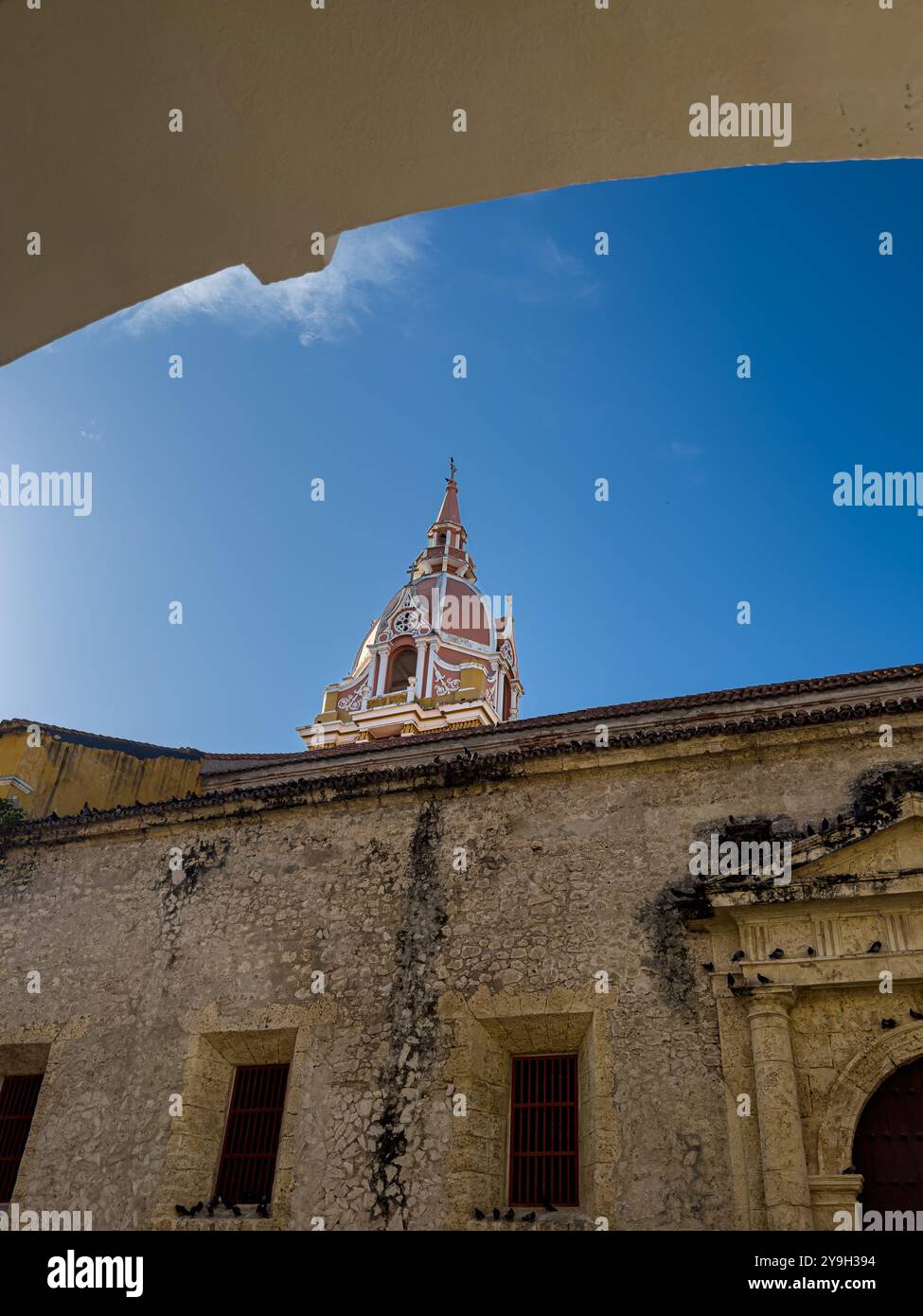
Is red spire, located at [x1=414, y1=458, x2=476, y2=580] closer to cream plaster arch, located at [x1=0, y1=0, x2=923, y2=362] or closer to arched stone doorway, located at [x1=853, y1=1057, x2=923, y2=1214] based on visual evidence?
arched stone doorway, located at [x1=853, y1=1057, x2=923, y2=1214]

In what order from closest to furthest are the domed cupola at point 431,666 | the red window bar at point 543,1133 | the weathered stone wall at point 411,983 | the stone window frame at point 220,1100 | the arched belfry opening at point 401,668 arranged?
the weathered stone wall at point 411,983 → the red window bar at point 543,1133 → the stone window frame at point 220,1100 → the domed cupola at point 431,666 → the arched belfry opening at point 401,668

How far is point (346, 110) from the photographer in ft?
5.07

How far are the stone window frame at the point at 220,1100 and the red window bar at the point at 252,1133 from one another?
0.08 m

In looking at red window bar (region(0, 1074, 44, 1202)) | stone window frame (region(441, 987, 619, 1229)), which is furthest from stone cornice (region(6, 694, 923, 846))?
red window bar (region(0, 1074, 44, 1202))

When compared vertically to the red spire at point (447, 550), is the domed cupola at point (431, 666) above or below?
below

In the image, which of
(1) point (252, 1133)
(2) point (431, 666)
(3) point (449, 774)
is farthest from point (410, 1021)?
(2) point (431, 666)

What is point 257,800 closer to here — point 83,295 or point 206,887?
point 206,887

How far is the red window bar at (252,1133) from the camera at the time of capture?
8.83 meters

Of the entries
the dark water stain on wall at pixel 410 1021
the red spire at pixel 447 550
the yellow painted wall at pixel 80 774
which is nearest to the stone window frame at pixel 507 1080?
the dark water stain on wall at pixel 410 1021

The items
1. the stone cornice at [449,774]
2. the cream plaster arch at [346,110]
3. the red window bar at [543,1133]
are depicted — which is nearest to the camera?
the cream plaster arch at [346,110]

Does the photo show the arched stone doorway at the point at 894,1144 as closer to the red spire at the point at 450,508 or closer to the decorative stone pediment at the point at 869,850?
the decorative stone pediment at the point at 869,850

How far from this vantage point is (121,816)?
36.7ft
